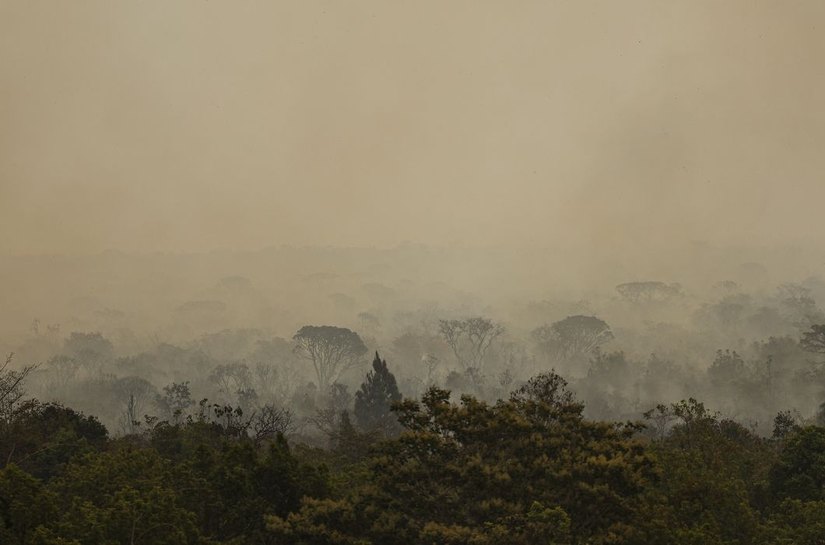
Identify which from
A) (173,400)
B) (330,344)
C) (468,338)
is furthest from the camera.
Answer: (468,338)

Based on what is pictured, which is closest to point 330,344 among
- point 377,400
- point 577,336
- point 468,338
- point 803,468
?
point 468,338

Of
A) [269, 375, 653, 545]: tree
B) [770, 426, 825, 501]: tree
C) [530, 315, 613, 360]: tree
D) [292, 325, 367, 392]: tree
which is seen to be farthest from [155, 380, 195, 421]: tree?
[770, 426, 825, 501]: tree

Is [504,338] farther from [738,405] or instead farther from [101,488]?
[101,488]

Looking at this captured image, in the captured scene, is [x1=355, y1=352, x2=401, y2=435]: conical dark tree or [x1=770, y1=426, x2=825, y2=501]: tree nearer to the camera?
[x1=770, y1=426, x2=825, y2=501]: tree

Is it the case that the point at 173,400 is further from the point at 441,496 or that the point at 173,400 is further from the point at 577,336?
the point at 441,496

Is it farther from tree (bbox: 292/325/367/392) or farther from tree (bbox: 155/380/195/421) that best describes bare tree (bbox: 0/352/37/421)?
tree (bbox: 292/325/367/392)

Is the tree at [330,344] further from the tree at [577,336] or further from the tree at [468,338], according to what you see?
the tree at [577,336]

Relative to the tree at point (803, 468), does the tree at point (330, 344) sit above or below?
above

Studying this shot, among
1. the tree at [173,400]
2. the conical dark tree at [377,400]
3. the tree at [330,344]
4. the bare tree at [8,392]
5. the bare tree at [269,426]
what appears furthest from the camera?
the tree at [330,344]

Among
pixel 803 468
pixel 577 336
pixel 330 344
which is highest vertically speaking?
pixel 577 336

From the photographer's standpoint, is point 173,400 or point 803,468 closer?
point 803,468

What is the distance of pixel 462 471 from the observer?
95.5ft

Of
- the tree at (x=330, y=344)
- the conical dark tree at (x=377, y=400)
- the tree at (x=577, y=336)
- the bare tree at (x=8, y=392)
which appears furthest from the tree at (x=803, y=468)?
the tree at (x=577, y=336)

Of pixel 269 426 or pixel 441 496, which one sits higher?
pixel 269 426
